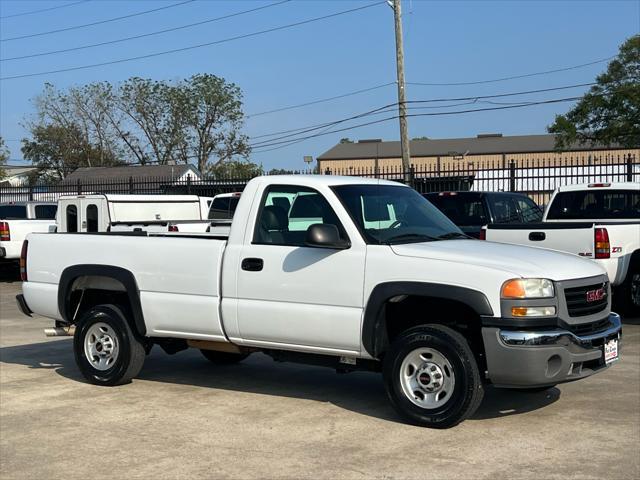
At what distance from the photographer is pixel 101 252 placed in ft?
26.8

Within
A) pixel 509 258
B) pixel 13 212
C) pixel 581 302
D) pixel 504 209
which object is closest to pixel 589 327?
pixel 581 302

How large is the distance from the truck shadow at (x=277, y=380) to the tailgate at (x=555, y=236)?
3503mm

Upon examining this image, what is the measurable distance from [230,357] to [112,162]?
7433 centimetres

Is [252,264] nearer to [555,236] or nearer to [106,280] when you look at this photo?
[106,280]

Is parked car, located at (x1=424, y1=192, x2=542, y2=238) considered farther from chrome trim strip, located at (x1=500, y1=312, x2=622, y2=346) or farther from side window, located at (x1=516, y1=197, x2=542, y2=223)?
chrome trim strip, located at (x1=500, y1=312, x2=622, y2=346)

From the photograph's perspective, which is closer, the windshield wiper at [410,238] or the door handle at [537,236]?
the windshield wiper at [410,238]

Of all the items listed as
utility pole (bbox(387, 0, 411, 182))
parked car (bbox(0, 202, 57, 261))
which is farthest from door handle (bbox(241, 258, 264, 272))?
utility pole (bbox(387, 0, 411, 182))

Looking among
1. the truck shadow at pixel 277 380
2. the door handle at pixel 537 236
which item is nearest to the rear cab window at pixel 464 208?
the door handle at pixel 537 236

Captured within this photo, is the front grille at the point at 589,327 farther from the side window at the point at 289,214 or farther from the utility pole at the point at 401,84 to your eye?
the utility pole at the point at 401,84

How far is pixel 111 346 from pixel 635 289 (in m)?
7.30

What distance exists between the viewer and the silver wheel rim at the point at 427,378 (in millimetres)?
6473

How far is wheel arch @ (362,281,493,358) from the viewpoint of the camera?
6254 mm

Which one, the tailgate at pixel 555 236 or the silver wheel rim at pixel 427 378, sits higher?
the tailgate at pixel 555 236

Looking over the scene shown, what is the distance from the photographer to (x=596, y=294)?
669cm
